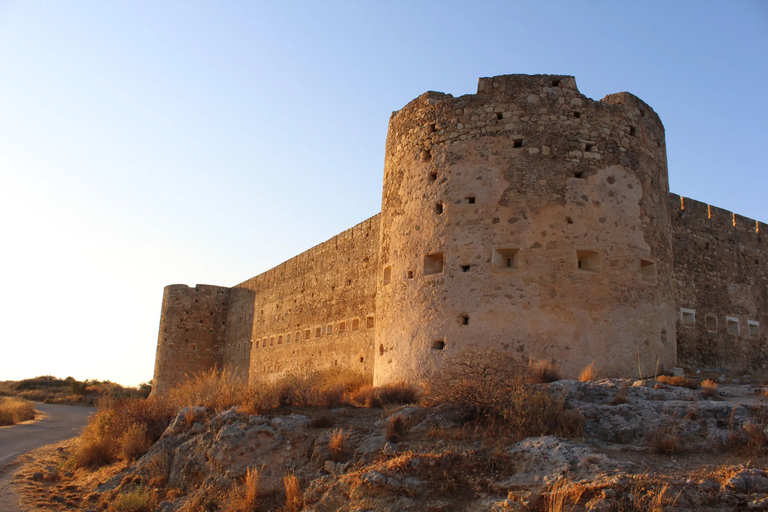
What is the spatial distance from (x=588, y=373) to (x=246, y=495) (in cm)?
411

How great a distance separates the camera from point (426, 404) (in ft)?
23.1

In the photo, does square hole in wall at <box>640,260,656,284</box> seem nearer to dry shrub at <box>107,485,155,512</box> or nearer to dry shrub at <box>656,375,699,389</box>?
dry shrub at <box>656,375,699,389</box>

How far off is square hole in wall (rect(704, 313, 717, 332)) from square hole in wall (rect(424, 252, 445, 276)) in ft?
21.1

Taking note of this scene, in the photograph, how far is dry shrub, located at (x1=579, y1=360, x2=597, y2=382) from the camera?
24.9 ft

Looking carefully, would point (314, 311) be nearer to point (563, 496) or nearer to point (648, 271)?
point (648, 271)

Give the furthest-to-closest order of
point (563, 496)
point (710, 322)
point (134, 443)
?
point (710, 322) → point (134, 443) → point (563, 496)

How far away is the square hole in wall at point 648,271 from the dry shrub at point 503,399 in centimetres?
241

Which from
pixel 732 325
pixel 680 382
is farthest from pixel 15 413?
pixel 732 325

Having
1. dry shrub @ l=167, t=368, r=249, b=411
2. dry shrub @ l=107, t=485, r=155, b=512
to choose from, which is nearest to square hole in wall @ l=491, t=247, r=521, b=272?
dry shrub @ l=167, t=368, r=249, b=411

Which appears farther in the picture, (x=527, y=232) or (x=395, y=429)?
(x=527, y=232)

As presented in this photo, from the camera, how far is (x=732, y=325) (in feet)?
41.6

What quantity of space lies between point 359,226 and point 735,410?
9662 mm

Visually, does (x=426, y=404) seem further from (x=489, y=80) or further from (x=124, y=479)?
(x=489, y=80)

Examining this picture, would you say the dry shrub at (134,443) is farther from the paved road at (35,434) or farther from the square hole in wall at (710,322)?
the square hole in wall at (710,322)
